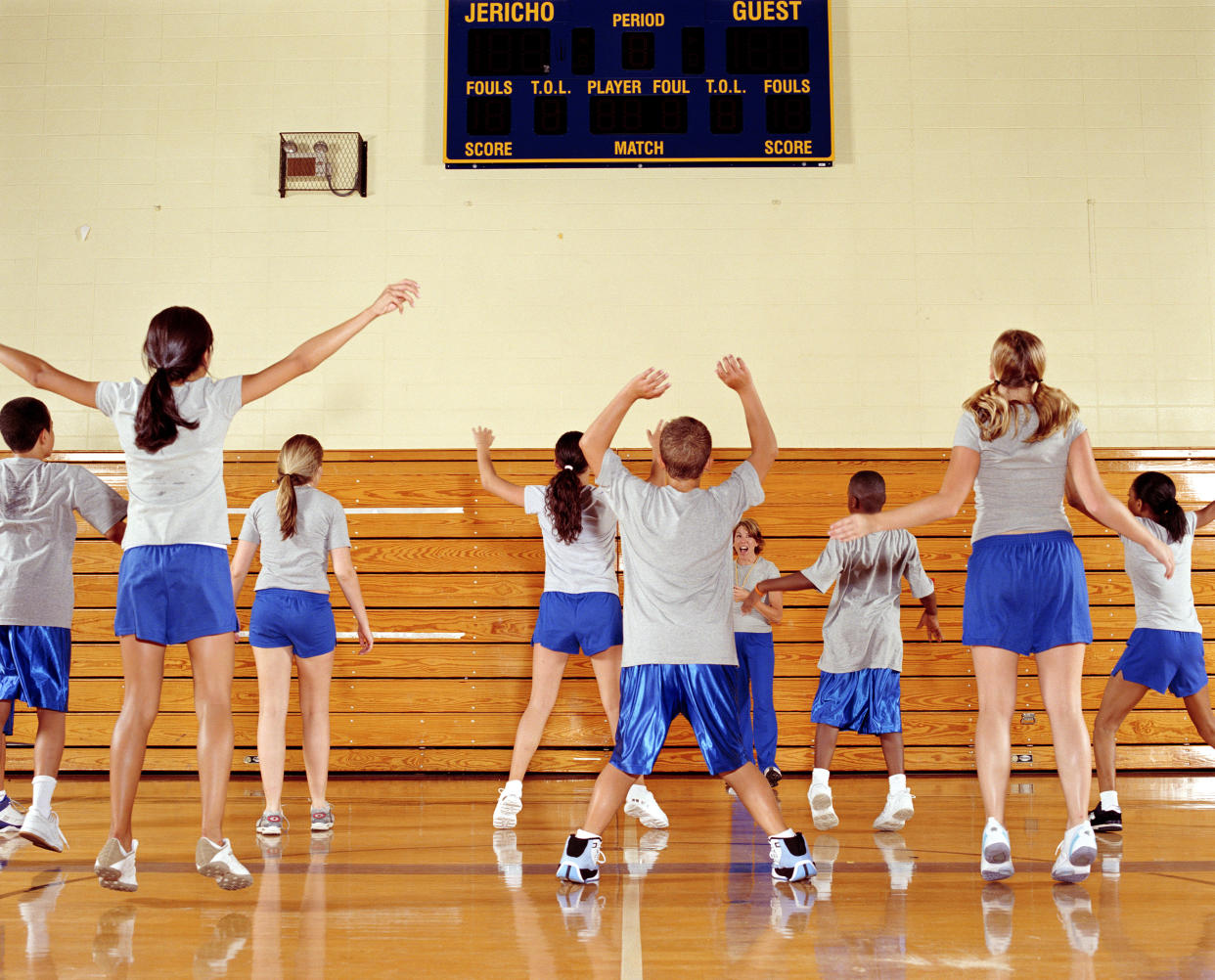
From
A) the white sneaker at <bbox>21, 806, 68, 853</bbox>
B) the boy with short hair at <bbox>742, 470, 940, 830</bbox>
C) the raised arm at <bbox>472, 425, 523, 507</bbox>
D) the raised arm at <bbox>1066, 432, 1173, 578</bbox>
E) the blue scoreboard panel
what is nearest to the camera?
the raised arm at <bbox>1066, 432, 1173, 578</bbox>

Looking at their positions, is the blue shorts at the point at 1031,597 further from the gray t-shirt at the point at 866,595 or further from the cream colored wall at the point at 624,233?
the cream colored wall at the point at 624,233

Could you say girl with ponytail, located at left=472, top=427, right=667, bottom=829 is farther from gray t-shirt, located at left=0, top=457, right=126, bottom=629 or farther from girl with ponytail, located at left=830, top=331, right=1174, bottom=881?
gray t-shirt, located at left=0, top=457, right=126, bottom=629

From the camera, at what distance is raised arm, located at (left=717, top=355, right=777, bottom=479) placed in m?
3.59

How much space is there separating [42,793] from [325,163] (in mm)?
5422

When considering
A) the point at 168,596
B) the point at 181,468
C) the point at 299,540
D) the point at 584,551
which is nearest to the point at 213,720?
the point at 168,596

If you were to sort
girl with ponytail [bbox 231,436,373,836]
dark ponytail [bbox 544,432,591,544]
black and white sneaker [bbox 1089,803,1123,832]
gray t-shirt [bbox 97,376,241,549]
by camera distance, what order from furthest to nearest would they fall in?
dark ponytail [bbox 544,432,591,544] < girl with ponytail [bbox 231,436,373,836] < black and white sneaker [bbox 1089,803,1123,832] < gray t-shirt [bbox 97,376,241,549]

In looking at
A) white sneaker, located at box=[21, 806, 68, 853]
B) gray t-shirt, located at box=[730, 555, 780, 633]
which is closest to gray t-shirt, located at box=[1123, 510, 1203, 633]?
gray t-shirt, located at box=[730, 555, 780, 633]

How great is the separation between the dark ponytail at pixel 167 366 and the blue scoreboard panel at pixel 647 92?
15.0 ft

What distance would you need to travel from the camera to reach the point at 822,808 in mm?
4961

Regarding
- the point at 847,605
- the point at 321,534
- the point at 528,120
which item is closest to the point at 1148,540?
the point at 847,605

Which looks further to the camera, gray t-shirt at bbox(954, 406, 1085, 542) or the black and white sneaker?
the black and white sneaker

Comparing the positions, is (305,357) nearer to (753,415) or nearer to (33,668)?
(753,415)

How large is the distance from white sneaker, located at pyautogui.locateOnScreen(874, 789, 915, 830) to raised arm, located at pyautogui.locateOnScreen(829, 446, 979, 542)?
5.96 ft

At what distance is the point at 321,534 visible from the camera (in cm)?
508
